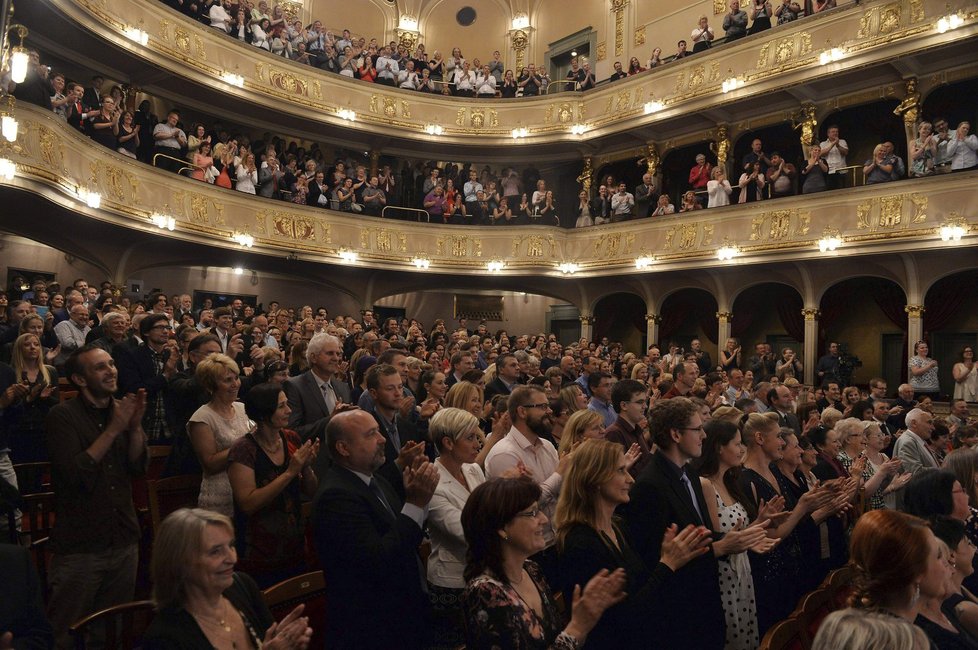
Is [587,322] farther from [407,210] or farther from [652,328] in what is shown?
[407,210]

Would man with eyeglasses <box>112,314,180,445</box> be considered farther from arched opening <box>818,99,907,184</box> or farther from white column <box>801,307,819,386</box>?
arched opening <box>818,99,907,184</box>

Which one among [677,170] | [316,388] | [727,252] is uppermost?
[677,170]

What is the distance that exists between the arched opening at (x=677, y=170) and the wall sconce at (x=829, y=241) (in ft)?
14.9

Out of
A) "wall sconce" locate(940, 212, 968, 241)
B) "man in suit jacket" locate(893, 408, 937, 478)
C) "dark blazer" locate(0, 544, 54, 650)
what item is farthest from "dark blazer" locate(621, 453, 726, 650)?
"wall sconce" locate(940, 212, 968, 241)

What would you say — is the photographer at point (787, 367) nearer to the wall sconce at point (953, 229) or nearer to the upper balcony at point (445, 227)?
the upper balcony at point (445, 227)

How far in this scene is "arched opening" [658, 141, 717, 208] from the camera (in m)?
15.7

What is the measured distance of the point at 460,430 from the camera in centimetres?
293

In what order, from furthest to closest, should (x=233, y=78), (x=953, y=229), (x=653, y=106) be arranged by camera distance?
1. (x=653, y=106)
2. (x=233, y=78)
3. (x=953, y=229)

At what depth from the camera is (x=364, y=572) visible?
7.65 feet

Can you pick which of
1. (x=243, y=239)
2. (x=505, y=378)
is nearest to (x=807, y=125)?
(x=505, y=378)

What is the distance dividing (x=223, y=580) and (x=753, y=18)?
48.4 feet

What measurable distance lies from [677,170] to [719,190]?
9.40 feet

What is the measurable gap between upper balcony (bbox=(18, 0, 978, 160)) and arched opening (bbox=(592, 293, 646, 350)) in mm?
3770

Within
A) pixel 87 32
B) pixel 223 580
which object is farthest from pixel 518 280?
pixel 223 580
